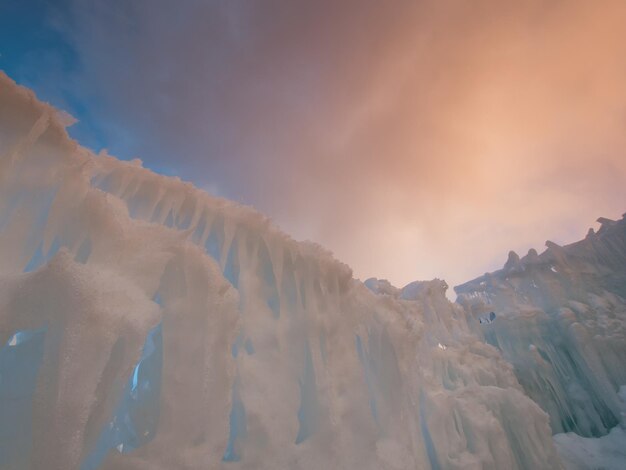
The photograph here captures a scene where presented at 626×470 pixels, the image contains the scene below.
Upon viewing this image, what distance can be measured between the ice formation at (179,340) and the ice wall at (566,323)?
13.8m

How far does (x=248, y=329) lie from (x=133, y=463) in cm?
230

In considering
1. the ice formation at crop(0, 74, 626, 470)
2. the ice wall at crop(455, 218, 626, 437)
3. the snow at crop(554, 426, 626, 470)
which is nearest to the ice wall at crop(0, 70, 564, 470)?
the ice formation at crop(0, 74, 626, 470)

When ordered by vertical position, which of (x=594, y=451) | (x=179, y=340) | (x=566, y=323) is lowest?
(x=594, y=451)

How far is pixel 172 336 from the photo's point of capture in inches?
151

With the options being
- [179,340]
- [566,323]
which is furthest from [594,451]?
[179,340]

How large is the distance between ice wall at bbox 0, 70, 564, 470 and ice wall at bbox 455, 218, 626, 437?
49.5ft

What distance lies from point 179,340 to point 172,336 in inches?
3.9

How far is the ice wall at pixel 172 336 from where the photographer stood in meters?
2.77

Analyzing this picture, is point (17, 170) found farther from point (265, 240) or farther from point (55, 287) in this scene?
point (265, 240)

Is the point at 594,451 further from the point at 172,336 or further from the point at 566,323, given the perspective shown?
the point at 172,336

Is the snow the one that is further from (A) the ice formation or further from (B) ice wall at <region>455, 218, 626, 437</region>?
(A) the ice formation

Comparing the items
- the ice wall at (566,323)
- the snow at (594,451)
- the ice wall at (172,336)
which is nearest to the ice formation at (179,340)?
the ice wall at (172,336)

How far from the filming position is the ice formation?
2.77 meters

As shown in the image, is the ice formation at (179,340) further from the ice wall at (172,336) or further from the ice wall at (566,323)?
the ice wall at (566,323)
